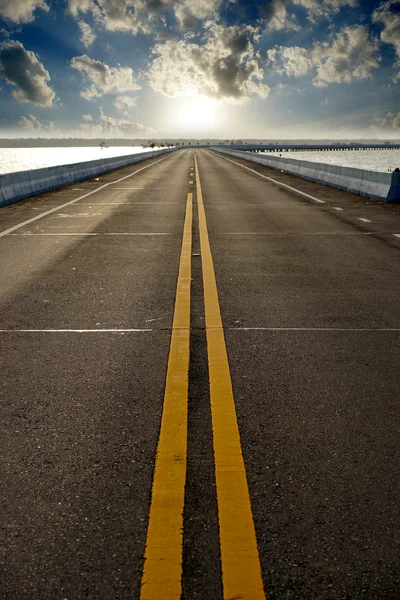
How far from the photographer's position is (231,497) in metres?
2.83

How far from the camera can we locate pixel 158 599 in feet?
7.14

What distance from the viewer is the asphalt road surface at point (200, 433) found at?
2.37 m

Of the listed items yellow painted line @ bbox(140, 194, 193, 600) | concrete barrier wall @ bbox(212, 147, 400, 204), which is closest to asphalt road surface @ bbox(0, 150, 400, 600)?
yellow painted line @ bbox(140, 194, 193, 600)

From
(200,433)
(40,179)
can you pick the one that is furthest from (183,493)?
(40,179)

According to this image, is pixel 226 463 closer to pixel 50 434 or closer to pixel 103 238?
pixel 50 434

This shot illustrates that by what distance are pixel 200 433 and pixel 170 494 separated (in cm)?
66

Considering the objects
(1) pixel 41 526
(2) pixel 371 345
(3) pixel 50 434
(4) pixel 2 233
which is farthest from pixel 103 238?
(1) pixel 41 526

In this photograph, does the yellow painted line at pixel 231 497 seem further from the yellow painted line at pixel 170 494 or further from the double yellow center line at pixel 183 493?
the yellow painted line at pixel 170 494

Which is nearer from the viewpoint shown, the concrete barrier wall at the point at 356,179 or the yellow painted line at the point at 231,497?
the yellow painted line at the point at 231,497

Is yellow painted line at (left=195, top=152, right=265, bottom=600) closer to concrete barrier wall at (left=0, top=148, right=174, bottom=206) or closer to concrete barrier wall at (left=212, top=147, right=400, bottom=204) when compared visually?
concrete barrier wall at (left=212, top=147, right=400, bottom=204)

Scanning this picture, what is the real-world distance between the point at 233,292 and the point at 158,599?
5046 millimetres

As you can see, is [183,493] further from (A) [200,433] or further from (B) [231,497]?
(A) [200,433]

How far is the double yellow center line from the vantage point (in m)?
2.28

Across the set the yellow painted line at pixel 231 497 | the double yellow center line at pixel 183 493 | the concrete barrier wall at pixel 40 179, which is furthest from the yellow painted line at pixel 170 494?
the concrete barrier wall at pixel 40 179
